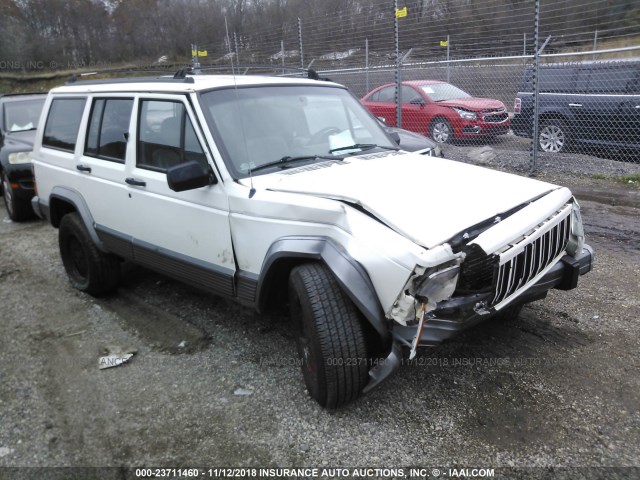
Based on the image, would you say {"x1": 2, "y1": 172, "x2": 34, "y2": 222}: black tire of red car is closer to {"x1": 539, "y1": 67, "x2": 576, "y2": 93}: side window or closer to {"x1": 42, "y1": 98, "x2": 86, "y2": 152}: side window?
{"x1": 42, "y1": 98, "x2": 86, "y2": 152}: side window

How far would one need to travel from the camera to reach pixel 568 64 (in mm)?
9164

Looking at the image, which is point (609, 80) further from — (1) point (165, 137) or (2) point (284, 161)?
(1) point (165, 137)

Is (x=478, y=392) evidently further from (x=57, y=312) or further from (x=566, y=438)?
(x=57, y=312)

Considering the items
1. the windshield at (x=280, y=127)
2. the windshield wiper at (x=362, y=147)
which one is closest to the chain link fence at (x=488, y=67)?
the windshield at (x=280, y=127)

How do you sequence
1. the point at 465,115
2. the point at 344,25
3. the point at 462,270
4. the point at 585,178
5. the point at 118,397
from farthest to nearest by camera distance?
the point at 344,25 < the point at 465,115 < the point at 585,178 < the point at 118,397 < the point at 462,270

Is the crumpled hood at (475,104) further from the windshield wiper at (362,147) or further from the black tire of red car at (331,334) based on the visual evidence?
the black tire of red car at (331,334)

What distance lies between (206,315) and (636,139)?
7.94 m

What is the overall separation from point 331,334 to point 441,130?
29.5 feet

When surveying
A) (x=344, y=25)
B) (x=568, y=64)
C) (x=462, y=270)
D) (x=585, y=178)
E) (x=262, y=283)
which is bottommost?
(x=585, y=178)

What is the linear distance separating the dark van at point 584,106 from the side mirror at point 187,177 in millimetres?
7475

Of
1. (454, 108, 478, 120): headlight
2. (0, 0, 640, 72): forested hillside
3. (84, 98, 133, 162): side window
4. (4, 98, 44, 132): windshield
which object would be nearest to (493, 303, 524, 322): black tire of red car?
(84, 98, 133, 162): side window

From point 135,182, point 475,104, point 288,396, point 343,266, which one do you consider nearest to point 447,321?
point 343,266

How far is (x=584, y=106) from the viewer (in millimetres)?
9047

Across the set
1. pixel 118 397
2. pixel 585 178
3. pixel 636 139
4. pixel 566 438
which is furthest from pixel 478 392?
pixel 636 139
